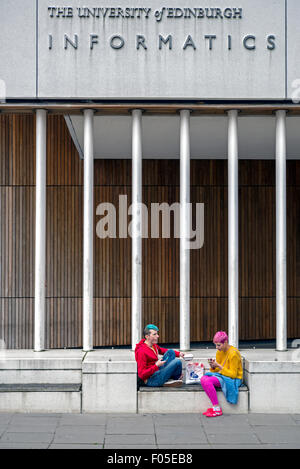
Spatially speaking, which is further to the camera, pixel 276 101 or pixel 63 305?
pixel 63 305

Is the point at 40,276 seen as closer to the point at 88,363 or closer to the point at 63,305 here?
the point at 88,363

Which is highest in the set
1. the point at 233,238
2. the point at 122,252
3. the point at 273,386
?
the point at 233,238

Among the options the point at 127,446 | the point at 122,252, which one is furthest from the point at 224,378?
the point at 122,252

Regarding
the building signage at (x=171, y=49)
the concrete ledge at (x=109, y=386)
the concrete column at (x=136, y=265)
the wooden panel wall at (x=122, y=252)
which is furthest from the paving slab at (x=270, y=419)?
the wooden panel wall at (x=122, y=252)

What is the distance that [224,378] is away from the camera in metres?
8.47

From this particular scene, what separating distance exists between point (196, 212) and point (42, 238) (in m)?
5.80

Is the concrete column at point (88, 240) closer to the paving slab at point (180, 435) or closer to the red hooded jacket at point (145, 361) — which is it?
the red hooded jacket at point (145, 361)

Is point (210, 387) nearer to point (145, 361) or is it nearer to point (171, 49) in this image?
point (145, 361)

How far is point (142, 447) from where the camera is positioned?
22.7 feet

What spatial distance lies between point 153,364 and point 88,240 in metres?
2.49

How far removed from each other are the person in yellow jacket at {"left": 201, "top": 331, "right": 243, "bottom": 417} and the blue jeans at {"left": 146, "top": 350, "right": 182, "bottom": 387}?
492 millimetres

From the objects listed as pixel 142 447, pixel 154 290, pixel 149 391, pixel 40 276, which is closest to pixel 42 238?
pixel 40 276

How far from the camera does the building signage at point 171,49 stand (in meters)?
9.59

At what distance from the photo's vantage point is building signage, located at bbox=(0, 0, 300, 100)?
31.4 ft
